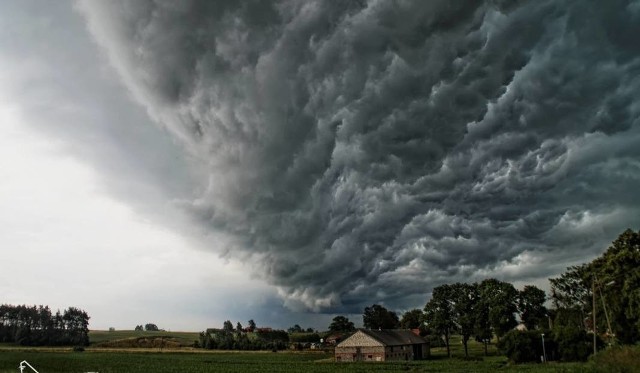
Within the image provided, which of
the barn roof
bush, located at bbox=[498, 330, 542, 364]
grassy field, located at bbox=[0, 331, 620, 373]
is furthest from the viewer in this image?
the barn roof

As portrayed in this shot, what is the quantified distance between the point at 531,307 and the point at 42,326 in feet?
582

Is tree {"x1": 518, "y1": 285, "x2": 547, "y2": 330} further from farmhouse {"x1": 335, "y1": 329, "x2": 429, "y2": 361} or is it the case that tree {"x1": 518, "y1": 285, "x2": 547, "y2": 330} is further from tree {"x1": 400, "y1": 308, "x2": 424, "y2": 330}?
tree {"x1": 400, "y1": 308, "x2": 424, "y2": 330}

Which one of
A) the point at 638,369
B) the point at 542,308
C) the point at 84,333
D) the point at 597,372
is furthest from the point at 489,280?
the point at 84,333

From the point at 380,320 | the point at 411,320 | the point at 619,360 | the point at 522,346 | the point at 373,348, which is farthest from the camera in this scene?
the point at 380,320

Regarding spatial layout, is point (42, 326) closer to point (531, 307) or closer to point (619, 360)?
point (531, 307)

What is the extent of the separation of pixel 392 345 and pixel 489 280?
29587mm

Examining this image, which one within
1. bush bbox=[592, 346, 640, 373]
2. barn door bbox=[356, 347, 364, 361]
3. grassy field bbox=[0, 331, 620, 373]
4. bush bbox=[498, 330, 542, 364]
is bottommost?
barn door bbox=[356, 347, 364, 361]

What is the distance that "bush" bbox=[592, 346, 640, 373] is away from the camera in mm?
37344

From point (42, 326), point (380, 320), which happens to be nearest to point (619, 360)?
point (380, 320)

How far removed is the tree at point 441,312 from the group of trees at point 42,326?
398 ft

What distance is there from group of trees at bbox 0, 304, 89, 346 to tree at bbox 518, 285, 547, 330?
14242 centimetres

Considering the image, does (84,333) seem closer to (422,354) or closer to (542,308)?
(422,354)

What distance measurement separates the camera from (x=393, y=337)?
347 feet

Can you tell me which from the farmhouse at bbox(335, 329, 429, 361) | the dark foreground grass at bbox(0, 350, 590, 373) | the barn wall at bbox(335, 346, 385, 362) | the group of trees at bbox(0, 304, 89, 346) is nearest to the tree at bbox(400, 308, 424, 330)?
the farmhouse at bbox(335, 329, 429, 361)
